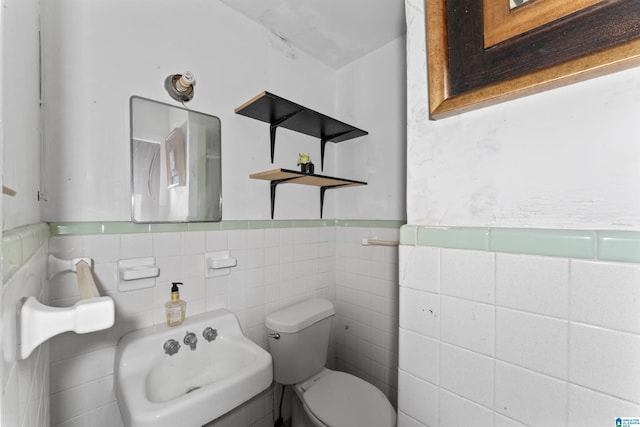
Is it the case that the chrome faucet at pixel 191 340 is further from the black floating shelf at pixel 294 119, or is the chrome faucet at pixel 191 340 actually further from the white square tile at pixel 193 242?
the black floating shelf at pixel 294 119

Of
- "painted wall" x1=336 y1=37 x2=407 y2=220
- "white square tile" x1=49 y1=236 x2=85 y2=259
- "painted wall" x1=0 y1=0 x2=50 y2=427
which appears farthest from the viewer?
"painted wall" x1=336 y1=37 x2=407 y2=220

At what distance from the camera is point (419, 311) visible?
0.64 metres

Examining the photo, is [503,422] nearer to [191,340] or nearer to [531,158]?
[531,158]

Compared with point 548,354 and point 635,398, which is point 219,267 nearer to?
point 548,354

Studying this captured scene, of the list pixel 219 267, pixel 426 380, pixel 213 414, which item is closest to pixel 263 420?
pixel 213 414

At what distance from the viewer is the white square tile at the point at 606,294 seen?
40 centimetres

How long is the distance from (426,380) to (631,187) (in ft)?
1.77

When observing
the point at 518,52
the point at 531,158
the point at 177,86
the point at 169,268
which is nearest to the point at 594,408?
the point at 531,158

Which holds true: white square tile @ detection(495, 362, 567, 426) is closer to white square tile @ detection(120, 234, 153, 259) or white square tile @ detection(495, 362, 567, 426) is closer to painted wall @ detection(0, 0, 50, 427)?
painted wall @ detection(0, 0, 50, 427)

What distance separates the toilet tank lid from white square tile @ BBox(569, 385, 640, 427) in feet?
3.35

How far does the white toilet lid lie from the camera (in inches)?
44.4

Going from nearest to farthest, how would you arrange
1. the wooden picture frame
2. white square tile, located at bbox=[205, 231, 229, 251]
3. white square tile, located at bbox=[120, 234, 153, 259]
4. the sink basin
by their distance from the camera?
the wooden picture frame
the sink basin
white square tile, located at bbox=[120, 234, 153, 259]
white square tile, located at bbox=[205, 231, 229, 251]

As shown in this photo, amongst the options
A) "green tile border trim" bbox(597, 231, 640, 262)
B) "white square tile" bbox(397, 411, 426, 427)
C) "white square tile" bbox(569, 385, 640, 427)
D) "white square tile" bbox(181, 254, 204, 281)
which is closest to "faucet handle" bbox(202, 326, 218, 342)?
"white square tile" bbox(181, 254, 204, 281)

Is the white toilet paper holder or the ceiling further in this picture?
the ceiling
